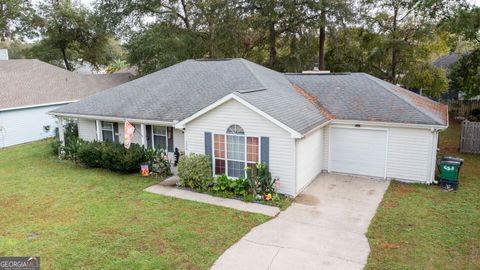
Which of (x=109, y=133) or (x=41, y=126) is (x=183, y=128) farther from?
(x=41, y=126)

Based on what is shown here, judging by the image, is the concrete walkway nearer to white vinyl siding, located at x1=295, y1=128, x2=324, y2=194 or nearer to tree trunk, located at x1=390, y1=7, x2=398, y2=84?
white vinyl siding, located at x1=295, y1=128, x2=324, y2=194

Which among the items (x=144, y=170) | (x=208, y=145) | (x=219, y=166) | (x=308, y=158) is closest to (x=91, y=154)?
(x=144, y=170)

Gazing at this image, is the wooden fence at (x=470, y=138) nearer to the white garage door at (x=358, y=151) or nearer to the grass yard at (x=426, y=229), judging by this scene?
the grass yard at (x=426, y=229)

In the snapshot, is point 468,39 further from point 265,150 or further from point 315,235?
point 315,235

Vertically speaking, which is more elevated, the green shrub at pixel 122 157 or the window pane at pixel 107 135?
the window pane at pixel 107 135

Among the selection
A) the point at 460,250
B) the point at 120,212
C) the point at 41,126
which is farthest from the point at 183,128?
the point at 41,126

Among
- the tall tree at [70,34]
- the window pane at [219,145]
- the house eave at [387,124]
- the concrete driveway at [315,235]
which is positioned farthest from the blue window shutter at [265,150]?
the tall tree at [70,34]
